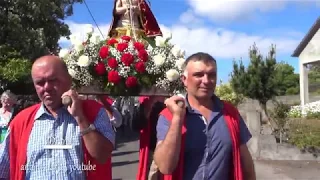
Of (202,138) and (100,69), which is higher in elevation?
(100,69)

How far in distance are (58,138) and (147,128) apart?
1622mm

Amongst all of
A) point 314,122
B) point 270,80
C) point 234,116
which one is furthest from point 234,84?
point 234,116

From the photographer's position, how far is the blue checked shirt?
2902 millimetres

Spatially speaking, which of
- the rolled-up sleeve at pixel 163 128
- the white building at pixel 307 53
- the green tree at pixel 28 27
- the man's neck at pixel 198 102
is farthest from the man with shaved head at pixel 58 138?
the white building at pixel 307 53

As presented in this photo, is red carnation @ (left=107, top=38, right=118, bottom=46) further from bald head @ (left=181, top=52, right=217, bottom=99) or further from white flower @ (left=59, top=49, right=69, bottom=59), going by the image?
bald head @ (left=181, top=52, right=217, bottom=99)

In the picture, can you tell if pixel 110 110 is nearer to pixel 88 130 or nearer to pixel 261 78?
pixel 88 130

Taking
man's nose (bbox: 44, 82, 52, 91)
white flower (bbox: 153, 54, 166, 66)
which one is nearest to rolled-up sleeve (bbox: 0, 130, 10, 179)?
man's nose (bbox: 44, 82, 52, 91)

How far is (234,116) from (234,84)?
A: 18105 millimetres

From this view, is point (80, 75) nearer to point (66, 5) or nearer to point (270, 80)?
point (270, 80)

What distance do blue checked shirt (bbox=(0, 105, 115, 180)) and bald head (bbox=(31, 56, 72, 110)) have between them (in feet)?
0.29

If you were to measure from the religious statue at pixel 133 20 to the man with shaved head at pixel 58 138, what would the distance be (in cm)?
219

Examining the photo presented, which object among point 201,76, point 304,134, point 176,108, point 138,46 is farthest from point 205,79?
point 304,134

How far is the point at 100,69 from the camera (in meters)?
4.16

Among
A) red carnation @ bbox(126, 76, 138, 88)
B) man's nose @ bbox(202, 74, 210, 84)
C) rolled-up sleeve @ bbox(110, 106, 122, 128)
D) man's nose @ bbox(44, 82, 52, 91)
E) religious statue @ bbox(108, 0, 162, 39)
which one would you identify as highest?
religious statue @ bbox(108, 0, 162, 39)
